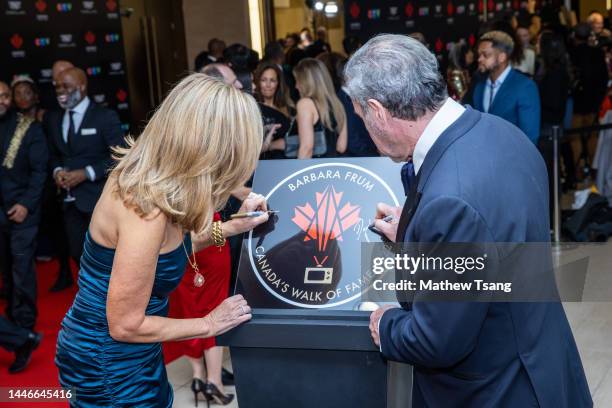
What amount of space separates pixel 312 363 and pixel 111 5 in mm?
8424

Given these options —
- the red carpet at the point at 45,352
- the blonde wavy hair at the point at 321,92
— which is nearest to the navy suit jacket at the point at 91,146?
the red carpet at the point at 45,352

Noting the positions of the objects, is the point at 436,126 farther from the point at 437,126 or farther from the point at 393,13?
the point at 393,13

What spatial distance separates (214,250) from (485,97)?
9.01ft

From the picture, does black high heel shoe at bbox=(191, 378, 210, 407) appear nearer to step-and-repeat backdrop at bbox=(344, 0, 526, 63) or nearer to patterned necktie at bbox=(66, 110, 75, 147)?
patterned necktie at bbox=(66, 110, 75, 147)

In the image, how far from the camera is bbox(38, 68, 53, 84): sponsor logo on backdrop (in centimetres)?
866

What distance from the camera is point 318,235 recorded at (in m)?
2.17

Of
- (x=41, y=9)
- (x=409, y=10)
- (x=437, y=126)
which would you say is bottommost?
(x=437, y=126)

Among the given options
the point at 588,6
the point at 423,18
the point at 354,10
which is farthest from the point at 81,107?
the point at 588,6

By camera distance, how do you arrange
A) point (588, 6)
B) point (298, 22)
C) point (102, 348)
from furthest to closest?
point (588, 6), point (298, 22), point (102, 348)

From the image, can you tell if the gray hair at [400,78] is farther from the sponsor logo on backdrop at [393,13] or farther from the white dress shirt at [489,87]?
the sponsor logo on backdrop at [393,13]

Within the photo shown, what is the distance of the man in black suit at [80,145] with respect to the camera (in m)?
4.93

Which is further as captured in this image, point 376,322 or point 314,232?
point 314,232

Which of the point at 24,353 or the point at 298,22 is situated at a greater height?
the point at 298,22

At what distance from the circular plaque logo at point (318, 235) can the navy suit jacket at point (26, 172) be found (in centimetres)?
295
